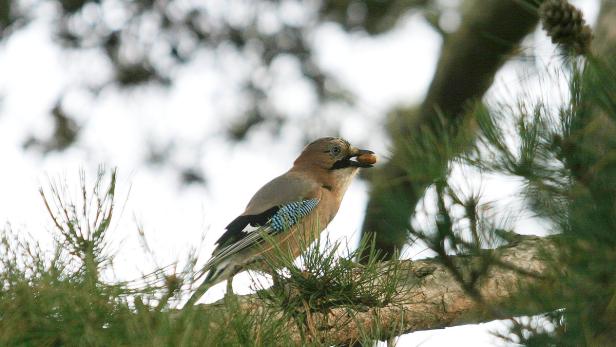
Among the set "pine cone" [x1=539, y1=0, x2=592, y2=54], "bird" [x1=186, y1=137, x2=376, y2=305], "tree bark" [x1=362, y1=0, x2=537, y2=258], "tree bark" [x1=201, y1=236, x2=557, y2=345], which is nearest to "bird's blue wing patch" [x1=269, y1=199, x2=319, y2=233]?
"bird" [x1=186, y1=137, x2=376, y2=305]

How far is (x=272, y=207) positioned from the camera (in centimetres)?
496

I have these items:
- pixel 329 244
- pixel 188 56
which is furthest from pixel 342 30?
pixel 329 244

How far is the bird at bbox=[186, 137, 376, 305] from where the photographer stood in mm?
4234

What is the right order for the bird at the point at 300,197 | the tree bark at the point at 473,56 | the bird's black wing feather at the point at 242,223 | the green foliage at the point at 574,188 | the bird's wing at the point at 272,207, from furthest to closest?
the tree bark at the point at 473,56 → the bird's black wing feather at the point at 242,223 → the bird's wing at the point at 272,207 → the bird at the point at 300,197 → the green foliage at the point at 574,188

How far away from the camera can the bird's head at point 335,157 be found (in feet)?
18.3

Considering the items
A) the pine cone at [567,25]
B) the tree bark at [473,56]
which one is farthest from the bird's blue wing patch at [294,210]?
the pine cone at [567,25]

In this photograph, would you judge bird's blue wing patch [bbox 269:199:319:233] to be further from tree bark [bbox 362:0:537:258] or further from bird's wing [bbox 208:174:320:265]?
tree bark [bbox 362:0:537:258]

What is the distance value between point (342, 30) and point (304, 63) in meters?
0.40

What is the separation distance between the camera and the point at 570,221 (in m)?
2.02

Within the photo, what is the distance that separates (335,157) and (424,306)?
2.19 m

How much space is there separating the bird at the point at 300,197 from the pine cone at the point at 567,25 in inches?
69.2

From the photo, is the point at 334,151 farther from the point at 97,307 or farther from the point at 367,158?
the point at 97,307

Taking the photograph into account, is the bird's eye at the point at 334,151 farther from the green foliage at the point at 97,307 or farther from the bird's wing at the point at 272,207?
the green foliage at the point at 97,307

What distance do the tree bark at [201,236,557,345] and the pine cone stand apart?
0.65 metres
